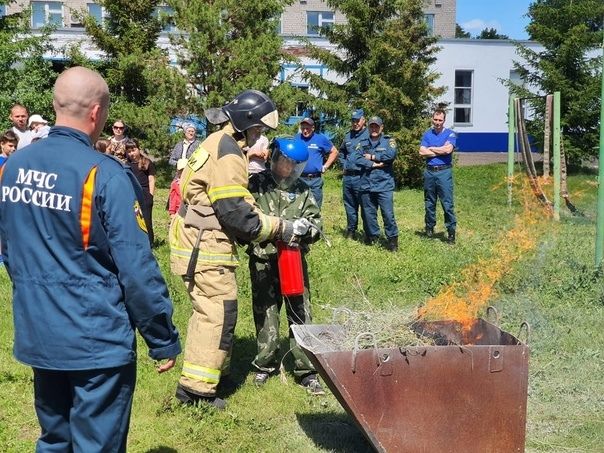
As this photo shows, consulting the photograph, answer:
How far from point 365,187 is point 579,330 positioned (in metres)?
4.86

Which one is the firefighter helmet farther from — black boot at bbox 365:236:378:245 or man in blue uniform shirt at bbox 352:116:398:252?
black boot at bbox 365:236:378:245

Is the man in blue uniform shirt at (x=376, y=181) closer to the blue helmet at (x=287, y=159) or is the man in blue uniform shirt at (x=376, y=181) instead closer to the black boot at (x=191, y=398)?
the blue helmet at (x=287, y=159)

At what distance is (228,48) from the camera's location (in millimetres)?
17719

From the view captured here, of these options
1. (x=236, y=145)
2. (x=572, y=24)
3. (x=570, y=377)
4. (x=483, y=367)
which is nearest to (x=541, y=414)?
(x=570, y=377)

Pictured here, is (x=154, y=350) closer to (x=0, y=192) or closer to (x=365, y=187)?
(x=0, y=192)

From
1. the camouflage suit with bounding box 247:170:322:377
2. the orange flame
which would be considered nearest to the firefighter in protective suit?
the camouflage suit with bounding box 247:170:322:377

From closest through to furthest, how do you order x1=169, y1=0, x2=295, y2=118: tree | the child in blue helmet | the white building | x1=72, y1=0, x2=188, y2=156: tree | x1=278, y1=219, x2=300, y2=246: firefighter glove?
1. x1=278, y1=219, x2=300, y2=246: firefighter glove
2. the child in blue helmet
3. x1=169, y1=0, x2=295, y2=118: tree
4. x1=72, y1=0, x2=188, y2=156: tree
5. the white building

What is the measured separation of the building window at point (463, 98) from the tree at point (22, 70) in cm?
1783

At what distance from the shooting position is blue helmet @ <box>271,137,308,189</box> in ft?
17.0

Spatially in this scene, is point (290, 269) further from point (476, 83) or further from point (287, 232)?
point (476, 83)

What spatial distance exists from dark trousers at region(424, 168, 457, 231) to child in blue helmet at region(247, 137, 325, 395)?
602cm

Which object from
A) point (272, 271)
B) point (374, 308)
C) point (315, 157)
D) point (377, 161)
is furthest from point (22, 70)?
point (374, 308)

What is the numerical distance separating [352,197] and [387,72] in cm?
938

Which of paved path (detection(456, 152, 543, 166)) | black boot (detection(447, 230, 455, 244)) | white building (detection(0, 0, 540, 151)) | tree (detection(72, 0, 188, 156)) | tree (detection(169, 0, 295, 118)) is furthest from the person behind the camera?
white building (detection(0, 0, 540, 151))
